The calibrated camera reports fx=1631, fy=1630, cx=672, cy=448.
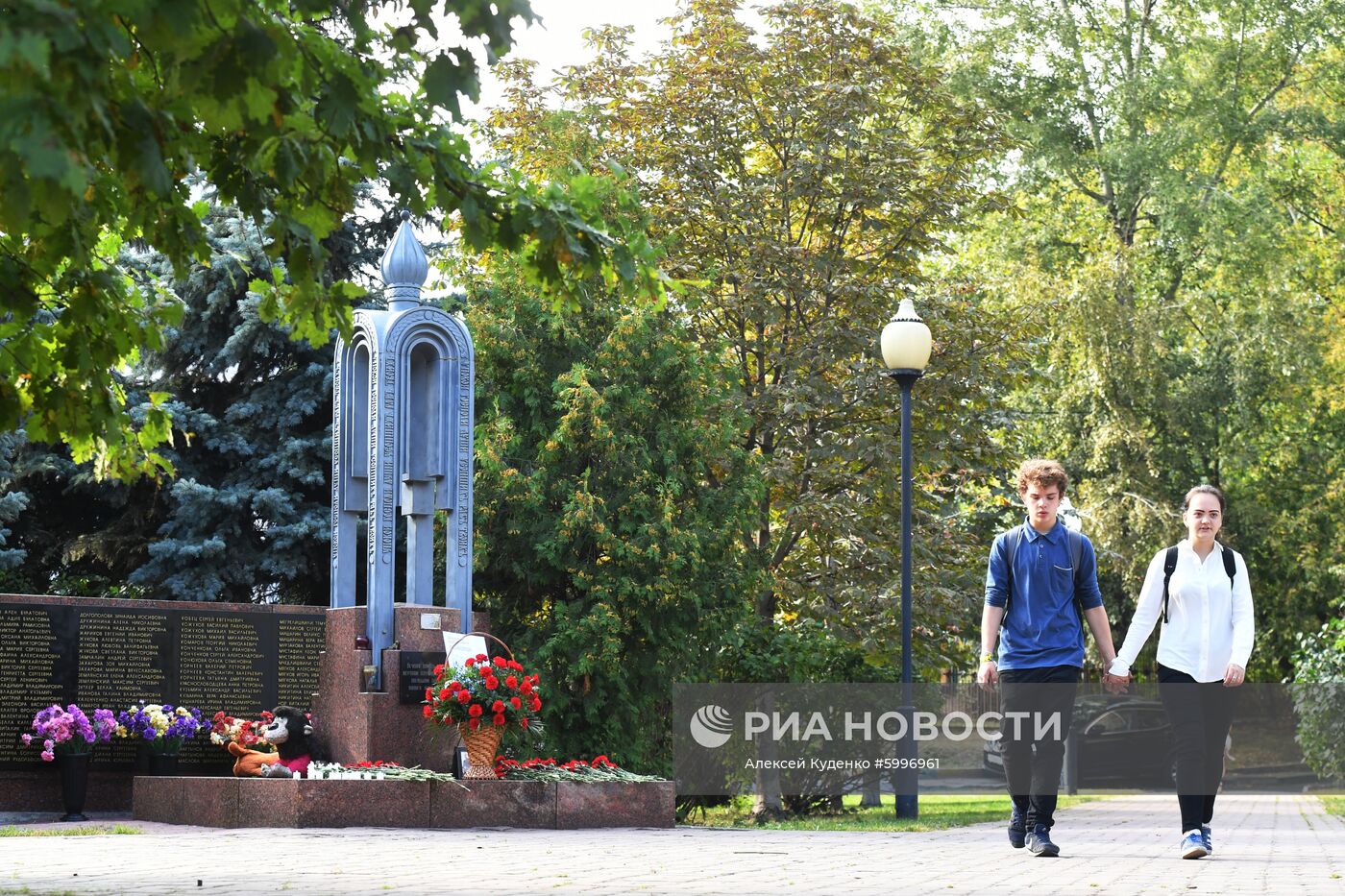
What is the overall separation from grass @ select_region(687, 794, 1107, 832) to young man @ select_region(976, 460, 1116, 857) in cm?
425

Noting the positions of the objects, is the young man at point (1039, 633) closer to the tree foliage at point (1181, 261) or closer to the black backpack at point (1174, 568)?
the black backpack at point (1174, 568)

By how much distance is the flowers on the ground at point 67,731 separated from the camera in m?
13.7

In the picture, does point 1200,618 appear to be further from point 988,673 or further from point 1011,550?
point 988,673

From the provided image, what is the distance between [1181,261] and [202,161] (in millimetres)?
30066

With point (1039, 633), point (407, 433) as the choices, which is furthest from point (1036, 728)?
point (407, 433)

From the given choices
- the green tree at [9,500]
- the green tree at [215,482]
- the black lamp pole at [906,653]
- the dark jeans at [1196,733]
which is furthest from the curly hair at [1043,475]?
the green tree at [9,500]

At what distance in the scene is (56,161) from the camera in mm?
3539

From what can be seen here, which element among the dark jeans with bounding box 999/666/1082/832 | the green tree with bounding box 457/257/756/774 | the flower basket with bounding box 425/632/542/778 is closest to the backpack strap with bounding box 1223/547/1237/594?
the dark jeans with bounding box 999/666/1082/832

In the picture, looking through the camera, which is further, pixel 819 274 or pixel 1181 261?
pixel 1181 261

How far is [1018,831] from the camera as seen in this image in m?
9.38

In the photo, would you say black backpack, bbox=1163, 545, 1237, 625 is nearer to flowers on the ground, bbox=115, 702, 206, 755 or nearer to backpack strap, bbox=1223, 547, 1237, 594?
backpack strap, bbox=1223, 547, 1237, 594

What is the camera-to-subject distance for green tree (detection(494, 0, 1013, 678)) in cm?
1934

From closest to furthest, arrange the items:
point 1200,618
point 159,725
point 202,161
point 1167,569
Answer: point 202,161 → point 1200,618 → point 1167,569 → point 159,725

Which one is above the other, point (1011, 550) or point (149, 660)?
point (1011, 550)
